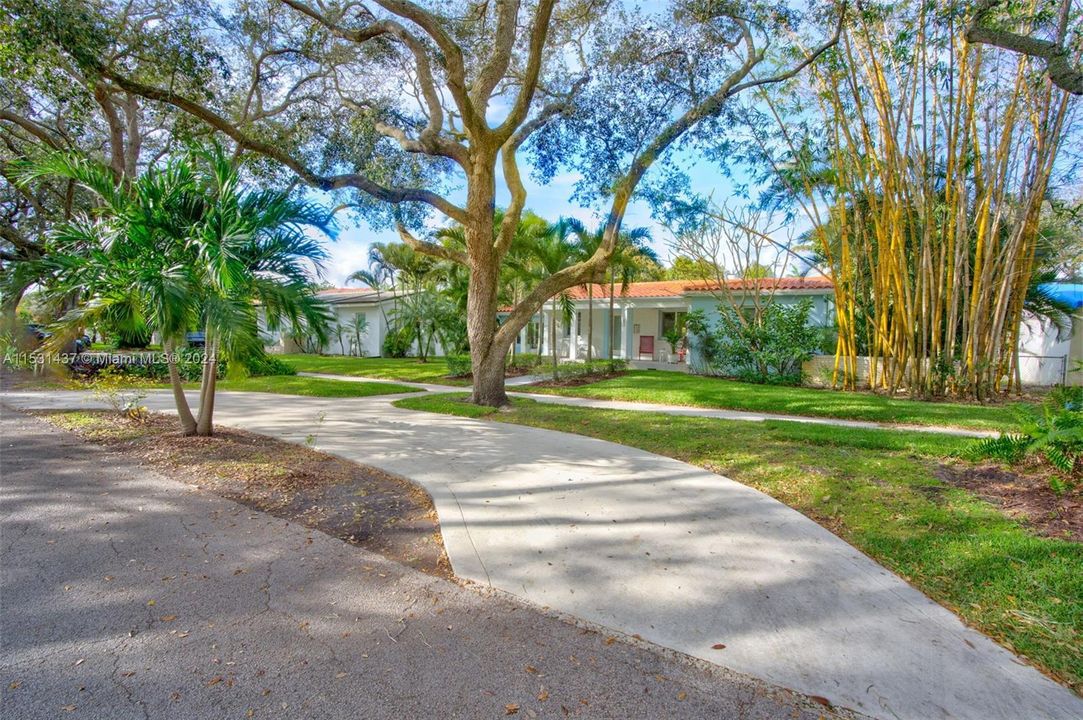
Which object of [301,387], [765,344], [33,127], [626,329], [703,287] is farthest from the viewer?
[626,329]

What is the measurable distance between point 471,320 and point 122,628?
806 centimetres

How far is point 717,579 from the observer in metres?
3.65

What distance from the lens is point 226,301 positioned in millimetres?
5844

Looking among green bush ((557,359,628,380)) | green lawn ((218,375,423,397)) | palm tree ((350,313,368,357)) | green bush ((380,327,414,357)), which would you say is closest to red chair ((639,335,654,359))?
green bush ((557,359,628,380))

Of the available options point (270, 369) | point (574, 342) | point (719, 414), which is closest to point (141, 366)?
point (270, 369)

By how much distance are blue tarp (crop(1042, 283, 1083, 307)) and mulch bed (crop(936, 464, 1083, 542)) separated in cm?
1247

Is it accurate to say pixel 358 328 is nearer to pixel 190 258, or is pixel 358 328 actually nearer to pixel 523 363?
pixel 523 363

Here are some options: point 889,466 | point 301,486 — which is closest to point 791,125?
point 889,466

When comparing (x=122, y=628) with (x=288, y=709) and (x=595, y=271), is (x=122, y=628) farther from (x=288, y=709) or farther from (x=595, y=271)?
(x=595, y=271)

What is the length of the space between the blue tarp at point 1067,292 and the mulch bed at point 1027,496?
12.5m

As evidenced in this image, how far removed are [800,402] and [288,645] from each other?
1049 centimetres

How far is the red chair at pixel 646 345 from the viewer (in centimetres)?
2484

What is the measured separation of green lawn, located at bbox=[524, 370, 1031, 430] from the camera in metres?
9.36

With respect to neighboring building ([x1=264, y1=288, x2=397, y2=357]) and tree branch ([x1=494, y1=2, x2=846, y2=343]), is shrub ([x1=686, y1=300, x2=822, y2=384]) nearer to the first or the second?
tree branch ([x1=494, y1=2, x2=846, y2=343])
